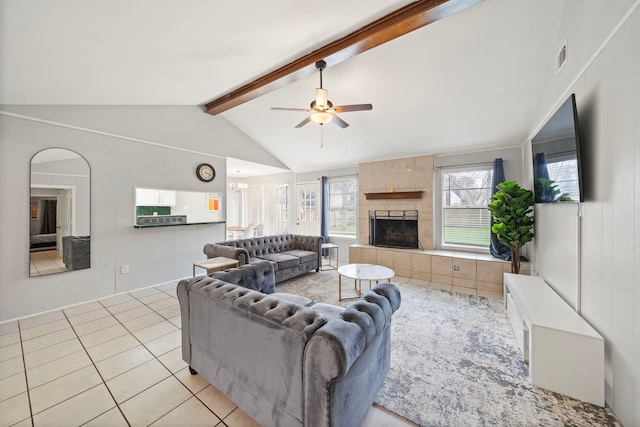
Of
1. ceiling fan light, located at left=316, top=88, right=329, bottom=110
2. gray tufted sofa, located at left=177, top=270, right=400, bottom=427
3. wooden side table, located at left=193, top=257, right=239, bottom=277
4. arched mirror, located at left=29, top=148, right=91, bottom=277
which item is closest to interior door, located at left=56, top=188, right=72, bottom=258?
arched mirror, located at left=29, top=148, right=91, bottom=277

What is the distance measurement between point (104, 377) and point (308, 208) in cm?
529

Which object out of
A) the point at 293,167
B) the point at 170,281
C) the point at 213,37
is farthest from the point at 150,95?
the point at 293,167

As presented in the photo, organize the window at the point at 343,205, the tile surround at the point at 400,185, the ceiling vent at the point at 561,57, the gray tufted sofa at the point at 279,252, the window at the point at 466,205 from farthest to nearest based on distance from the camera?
the window at the point at 343,205
the tile surround at the point at 400,185
the window at the point at 466,205
the gray tufted sofa at the point at 279,252
the ceiling vent at the point at 561,57

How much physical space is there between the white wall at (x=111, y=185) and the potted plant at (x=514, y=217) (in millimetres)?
5032

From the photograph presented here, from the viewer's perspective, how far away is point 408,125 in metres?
4.10

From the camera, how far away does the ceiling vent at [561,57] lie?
2246 mm

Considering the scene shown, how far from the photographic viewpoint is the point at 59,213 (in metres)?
3.06

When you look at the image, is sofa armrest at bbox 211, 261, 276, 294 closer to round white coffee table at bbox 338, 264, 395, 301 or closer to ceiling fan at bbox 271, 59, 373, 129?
round white coffee table at bbox 338, 264, 395, 301

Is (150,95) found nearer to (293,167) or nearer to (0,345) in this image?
(0,345)

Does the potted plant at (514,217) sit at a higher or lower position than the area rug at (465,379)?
higher

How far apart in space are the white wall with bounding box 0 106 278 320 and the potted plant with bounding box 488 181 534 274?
5.03 meters

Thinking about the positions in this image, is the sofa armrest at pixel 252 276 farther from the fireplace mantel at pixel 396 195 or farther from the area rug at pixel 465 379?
the fireplace mantel at pixel 396 195

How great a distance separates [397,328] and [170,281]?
12.8 ft

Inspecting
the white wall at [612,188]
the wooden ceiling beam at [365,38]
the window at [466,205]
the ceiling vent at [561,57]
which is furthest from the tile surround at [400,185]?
the wooden ceiling beam at [365,38]
